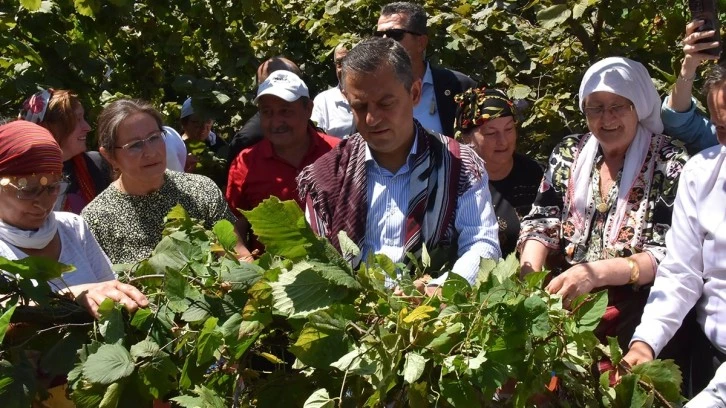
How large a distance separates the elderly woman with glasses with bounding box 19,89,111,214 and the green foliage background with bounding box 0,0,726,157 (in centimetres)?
80

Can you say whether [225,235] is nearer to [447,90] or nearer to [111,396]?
[111,396]

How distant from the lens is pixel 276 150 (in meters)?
4.60

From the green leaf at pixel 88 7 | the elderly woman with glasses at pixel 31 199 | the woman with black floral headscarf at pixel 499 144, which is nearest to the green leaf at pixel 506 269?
the elderly woman with glasses at pixel 31 199

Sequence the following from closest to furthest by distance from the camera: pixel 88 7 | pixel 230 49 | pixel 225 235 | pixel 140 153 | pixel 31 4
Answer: pixel 225 235
pixel 140 153
pixel 31 4
pixel 88 7
pixel 230 49

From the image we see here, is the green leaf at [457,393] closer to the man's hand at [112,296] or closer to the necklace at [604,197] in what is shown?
the man's hand at [112,296]

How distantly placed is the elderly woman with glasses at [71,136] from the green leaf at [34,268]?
203 centimetres

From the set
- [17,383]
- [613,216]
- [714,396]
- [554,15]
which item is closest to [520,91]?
[554,15]

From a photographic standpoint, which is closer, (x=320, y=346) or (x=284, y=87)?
(x=320, y=346)

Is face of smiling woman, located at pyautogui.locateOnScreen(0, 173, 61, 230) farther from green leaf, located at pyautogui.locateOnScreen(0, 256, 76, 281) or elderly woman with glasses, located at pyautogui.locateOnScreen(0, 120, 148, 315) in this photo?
green leaf, located at pyautogui.locateOnScreen(0, 256, 76, 281)

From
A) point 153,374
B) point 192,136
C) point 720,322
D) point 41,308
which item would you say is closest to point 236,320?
point 153,374

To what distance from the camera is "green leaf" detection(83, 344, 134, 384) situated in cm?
219

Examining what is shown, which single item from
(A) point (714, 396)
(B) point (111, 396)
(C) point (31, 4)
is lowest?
(A) point (714, 396)

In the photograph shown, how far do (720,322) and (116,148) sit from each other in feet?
7.79

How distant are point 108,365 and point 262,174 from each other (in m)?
2.38
